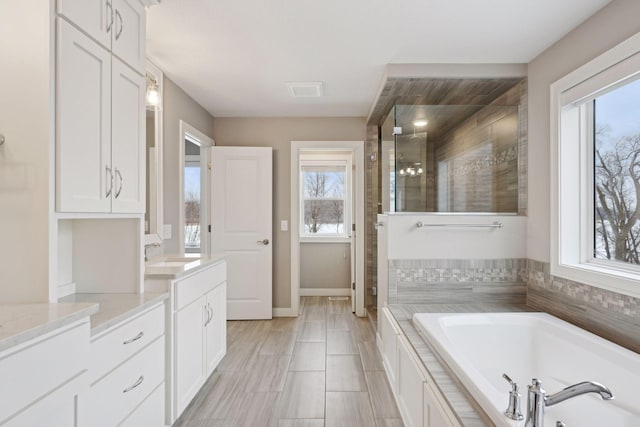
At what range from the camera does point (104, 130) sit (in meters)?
1.47

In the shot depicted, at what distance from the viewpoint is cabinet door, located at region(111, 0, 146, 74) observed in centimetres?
156

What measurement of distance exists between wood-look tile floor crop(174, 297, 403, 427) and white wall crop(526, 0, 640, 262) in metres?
1.61

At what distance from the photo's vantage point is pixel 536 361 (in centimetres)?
194

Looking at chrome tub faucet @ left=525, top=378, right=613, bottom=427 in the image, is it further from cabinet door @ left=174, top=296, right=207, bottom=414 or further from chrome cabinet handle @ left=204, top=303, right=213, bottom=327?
chrome cabinet handle @ left=204, top=303, right=213, bottom=327

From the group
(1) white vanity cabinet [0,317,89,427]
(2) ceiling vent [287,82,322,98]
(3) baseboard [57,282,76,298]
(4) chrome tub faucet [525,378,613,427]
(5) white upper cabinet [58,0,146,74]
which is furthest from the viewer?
(2) ceiling vent [287,82,322,98]

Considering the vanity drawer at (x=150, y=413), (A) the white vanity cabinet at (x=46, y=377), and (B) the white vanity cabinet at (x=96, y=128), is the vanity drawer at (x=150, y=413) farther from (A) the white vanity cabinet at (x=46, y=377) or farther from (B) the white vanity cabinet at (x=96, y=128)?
(B) the white vanity cabinet at (x=96, y=128)

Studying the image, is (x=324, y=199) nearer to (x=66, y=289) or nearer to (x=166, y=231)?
(x=166, y=231)

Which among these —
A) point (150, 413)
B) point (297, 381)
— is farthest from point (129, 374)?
point (297, 381)

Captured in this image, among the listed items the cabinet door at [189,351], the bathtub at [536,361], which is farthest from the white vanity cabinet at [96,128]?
the bathtub at [536,361]

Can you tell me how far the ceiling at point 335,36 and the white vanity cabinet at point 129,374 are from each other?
1.70m

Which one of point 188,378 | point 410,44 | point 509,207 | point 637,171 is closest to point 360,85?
point 410,44

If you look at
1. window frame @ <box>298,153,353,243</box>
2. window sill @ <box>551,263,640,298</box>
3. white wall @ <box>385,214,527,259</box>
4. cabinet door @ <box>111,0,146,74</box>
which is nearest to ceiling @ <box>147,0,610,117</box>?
cabinet door @ <box>111,0,146,74</box>

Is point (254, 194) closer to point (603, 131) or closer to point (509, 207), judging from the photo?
point (509, 207)

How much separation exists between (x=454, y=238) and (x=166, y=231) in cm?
239
